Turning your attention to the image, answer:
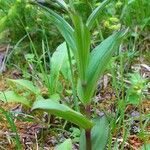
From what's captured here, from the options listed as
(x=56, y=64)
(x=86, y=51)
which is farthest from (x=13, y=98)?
(x=86, y=51)

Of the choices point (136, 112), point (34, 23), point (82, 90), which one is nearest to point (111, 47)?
point (82, 90)

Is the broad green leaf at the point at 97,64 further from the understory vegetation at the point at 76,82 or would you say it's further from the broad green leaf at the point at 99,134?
the broad green leaf at the point at 99,134

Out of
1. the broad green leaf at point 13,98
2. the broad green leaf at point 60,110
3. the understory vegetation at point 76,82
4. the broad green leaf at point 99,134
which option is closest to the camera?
the broad green leaf at point 60,110

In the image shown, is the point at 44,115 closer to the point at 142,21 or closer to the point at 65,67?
the point at 65,67

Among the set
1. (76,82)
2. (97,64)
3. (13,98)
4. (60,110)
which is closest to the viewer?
(60,110)

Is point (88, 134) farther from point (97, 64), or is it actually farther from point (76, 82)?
point (76, 82)

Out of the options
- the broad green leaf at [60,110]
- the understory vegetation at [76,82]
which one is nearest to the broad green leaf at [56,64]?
the understory vegetation at [76,82]

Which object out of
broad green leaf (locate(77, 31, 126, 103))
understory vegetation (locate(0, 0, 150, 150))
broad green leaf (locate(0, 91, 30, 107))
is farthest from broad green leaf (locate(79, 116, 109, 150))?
broad green leaf (locate(0, 91, 30, 107))
